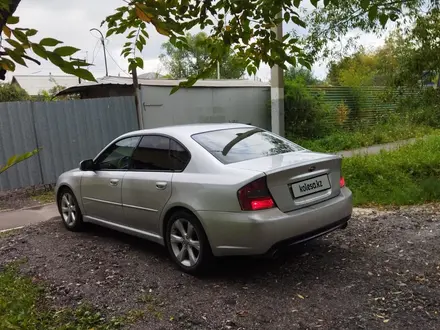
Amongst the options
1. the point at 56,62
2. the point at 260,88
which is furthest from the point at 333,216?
the point at 260,88

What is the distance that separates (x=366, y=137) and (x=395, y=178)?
23.4 feet

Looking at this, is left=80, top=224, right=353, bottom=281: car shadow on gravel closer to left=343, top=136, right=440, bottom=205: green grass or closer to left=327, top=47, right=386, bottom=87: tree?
left=343, top=136, right=440, bottom=205: green grass

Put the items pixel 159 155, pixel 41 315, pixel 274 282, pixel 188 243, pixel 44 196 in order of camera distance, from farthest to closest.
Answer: pixel 44 196 → pixel 159 155 → pixel 188 243 → pixel 274 282 → pixel 41 315

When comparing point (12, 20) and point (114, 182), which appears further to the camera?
point (114, 182)

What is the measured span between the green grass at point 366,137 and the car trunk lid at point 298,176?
8.61 meters

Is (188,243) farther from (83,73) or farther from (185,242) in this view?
(83,73)

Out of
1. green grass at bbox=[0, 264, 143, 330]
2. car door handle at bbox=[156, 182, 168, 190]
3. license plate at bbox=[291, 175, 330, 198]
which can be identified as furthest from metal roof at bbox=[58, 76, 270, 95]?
green grass at bbox=[0, 264, 143, 330]

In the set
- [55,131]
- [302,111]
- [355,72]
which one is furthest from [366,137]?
[55,131]

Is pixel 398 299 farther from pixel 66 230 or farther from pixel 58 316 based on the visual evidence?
pixel 66 230

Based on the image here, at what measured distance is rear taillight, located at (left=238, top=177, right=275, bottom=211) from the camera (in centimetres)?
355

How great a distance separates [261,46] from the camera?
3586 millimetres

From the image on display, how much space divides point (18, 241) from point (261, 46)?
13.3 feet

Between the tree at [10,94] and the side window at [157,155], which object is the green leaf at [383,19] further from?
the tree at [10,94]

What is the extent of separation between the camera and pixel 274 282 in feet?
12.5
